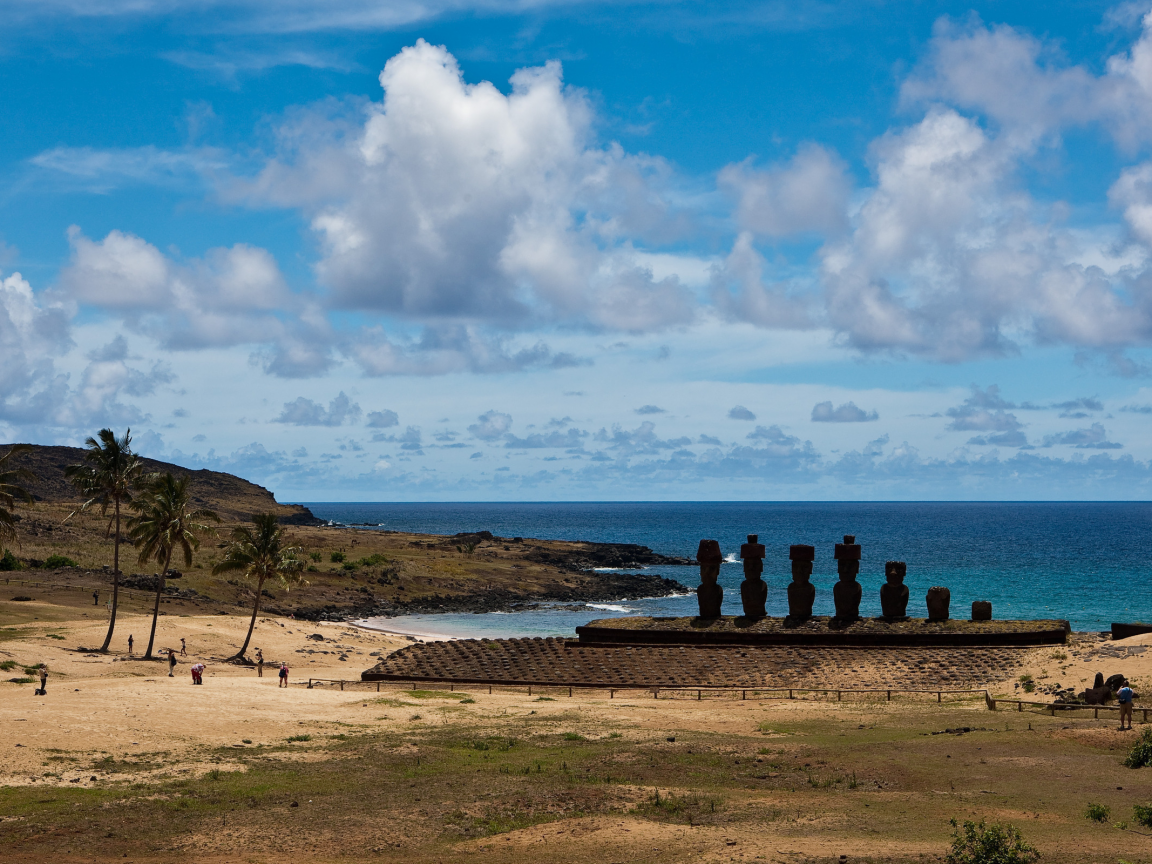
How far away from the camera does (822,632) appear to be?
49.8 m

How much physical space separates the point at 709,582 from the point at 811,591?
5143 millimetres

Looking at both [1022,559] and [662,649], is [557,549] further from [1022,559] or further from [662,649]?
[662,649]

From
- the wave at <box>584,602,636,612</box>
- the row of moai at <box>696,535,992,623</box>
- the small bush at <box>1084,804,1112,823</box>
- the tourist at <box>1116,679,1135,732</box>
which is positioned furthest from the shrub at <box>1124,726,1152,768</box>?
the wave at <box>584,602,636,612</box>

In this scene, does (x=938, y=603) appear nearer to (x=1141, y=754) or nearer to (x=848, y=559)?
(x=848, y=559)

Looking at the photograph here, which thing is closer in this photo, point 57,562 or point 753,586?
point 753,586

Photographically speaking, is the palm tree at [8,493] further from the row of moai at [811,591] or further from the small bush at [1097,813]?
the small bush at [1097,813]

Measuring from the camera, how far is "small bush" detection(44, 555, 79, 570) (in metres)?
82.8

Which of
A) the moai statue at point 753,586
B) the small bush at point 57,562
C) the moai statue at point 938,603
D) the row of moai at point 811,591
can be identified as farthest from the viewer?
the small bush at point 57,562

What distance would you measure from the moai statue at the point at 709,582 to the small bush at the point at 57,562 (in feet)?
180

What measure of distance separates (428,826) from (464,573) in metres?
88.9

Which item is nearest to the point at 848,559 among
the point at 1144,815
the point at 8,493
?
the point at 1144,815

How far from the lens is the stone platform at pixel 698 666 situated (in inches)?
1738

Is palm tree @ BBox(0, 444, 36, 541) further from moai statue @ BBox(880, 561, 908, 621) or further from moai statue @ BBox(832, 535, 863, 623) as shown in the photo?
moai statue @ BBox(880, 561, 908, 621)

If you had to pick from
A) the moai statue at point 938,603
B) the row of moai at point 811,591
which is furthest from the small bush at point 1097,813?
the moai statue at point 938,603
